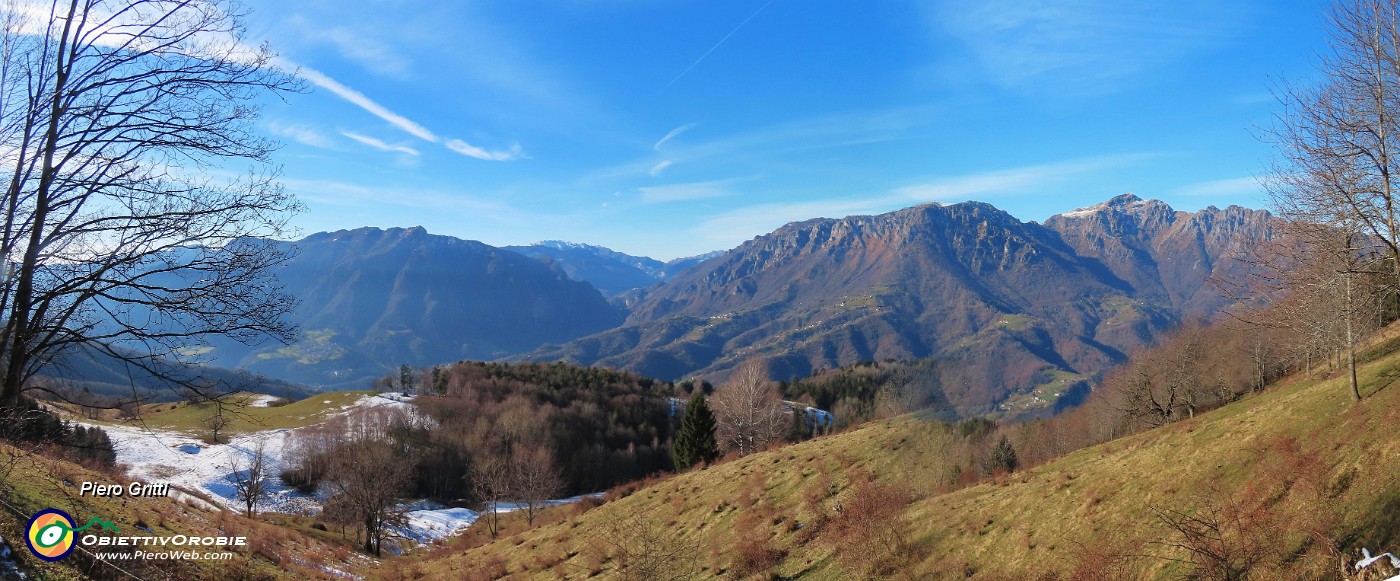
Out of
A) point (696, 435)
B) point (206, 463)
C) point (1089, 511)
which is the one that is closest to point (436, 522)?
point (696, 435)

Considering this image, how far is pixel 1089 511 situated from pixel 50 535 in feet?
79.3

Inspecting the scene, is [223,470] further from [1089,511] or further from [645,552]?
[1089,511]

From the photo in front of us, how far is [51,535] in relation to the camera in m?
10.2

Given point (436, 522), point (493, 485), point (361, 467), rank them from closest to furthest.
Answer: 1. point (361, 467)
2. point (493, 485)
3. point (436, 522)

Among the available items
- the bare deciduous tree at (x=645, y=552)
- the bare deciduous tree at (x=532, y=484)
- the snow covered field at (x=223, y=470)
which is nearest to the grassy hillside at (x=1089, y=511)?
the bare deciduous tree at (x=645, y=552)

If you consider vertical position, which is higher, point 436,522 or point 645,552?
point 645,552

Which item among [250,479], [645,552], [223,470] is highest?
[645,552]

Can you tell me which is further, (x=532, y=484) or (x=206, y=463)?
(x=206, y=463)

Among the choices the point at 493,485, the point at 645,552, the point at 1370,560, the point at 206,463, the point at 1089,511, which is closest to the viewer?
the point at 1370,560

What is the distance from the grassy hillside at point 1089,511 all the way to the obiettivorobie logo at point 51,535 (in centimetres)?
1272

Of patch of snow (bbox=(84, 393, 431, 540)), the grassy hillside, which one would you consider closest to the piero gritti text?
the grassy hillside

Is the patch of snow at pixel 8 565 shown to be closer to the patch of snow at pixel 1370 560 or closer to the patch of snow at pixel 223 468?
the patch of snow at pixel 1370 560

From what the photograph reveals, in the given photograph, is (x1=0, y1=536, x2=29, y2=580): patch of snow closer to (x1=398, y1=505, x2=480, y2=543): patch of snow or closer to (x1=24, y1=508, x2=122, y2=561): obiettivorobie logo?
(x1=24, y1=508, x2=122, y2=561): obiettivorobie logo

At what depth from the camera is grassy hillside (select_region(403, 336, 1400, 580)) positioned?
12.2 metres
